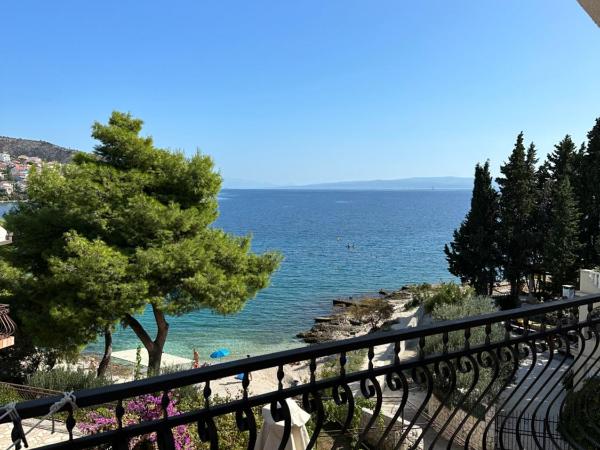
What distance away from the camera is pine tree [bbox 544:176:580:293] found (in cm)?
2405

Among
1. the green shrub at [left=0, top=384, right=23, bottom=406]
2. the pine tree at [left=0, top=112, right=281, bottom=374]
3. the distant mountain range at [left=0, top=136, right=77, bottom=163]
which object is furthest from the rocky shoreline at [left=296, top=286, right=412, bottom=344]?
the distant mountain range at [left=0, top=136, right=77, bottom=163]

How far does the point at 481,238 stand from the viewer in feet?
89.7

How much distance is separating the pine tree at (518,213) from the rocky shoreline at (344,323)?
7.70 metres

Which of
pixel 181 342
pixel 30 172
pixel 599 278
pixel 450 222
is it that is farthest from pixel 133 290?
pixel 450 222

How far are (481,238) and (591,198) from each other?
594cm

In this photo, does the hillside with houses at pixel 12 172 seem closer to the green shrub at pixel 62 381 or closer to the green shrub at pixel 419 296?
the green shrub at pixel 62 381

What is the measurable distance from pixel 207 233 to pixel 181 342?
46.1 ft

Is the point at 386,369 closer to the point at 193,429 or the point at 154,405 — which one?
the point at 154,405

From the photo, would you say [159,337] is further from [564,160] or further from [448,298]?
[564,160]

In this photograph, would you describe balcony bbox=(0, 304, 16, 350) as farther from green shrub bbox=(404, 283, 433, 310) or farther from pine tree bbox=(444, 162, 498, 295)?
pine tree bbox=(444, 162, 498, 295)

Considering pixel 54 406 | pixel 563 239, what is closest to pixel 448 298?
pixel 563 239

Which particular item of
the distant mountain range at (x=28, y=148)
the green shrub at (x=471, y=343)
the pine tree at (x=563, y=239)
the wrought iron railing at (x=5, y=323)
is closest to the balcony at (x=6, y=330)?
the wrought iron railing at (x=5, y=323)

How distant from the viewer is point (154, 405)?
636cm

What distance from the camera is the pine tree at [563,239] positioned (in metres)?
24.0
